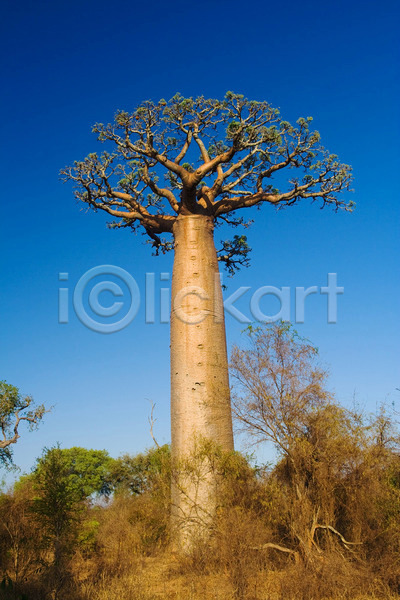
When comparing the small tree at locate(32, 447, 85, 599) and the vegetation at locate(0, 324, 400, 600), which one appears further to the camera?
the small tree at locate(32, 447, 85, 599)

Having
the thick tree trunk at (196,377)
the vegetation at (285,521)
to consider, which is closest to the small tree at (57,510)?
the vegetation at (285,521)

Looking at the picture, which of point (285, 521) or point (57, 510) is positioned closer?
point (285, 521)

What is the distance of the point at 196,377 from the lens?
7094mm

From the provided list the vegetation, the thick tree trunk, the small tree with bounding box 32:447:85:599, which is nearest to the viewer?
the vegetation

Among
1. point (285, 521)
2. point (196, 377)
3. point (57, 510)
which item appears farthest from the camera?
point (196, 377)

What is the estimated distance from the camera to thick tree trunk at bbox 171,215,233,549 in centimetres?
615

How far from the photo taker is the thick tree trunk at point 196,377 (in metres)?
6.15

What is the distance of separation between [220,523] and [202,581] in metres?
0.59

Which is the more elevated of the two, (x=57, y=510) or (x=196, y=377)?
(x=196, y=377)

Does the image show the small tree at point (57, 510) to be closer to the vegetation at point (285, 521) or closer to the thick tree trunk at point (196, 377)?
the vegetation at point (285, 521)

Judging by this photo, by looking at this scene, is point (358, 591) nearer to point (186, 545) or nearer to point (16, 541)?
point (186, 545)

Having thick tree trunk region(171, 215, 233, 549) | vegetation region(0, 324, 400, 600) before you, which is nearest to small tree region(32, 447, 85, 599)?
vegetation region(0, 324, 400, 600)

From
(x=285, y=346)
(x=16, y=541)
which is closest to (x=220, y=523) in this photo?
(x=285, y=346)

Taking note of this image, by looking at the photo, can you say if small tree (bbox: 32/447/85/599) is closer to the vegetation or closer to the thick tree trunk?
the vegetation
